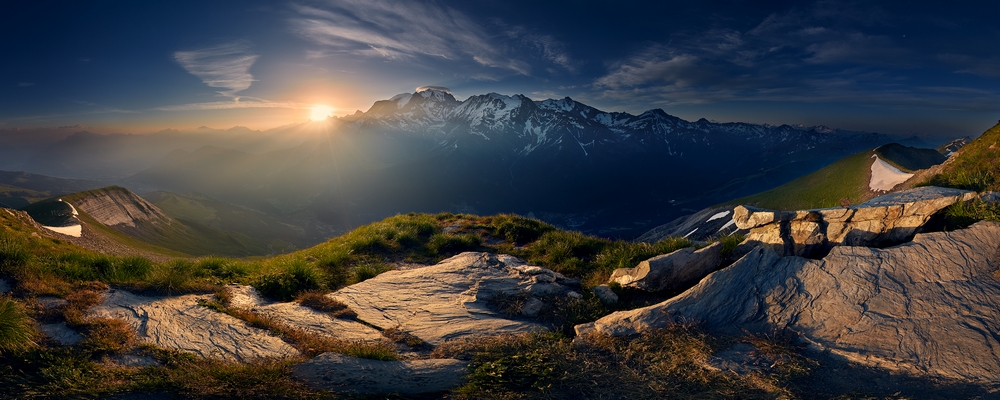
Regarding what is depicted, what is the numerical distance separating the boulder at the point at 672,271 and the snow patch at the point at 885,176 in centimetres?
8872

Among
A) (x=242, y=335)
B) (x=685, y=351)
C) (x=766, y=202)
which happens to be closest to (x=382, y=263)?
(x=242, y=335)

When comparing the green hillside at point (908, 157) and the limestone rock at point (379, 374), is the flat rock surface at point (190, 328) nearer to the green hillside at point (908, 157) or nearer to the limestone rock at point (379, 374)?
the limestone rock at point (379, 374)

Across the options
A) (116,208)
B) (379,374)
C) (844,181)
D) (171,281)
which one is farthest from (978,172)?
(116,208)

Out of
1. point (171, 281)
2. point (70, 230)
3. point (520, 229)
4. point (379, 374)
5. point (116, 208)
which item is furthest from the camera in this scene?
point (116, 208)

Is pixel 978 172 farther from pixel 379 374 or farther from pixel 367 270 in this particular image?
pixel 367 270

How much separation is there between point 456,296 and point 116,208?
219694mm

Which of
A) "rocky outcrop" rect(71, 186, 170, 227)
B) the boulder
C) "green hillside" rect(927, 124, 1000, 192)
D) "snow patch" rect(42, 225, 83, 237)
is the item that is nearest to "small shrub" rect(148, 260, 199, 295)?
the boulder

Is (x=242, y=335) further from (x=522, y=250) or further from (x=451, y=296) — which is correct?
(x=522, y=250)

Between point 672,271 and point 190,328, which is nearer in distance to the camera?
point 190,328

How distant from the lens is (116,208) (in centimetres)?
16250

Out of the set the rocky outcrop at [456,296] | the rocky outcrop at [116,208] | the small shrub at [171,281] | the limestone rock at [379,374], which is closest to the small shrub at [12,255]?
the small shrub at [171,281]

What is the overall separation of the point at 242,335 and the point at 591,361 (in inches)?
290

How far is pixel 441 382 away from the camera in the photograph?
6.82 metres

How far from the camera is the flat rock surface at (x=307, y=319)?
8.96m
